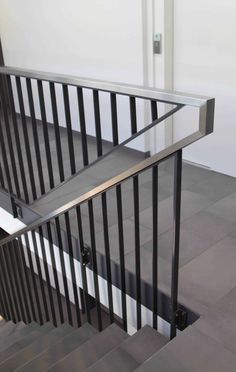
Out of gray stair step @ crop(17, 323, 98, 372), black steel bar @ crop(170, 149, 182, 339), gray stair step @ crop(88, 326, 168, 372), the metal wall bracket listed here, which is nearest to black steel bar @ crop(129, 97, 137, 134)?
black steel bar @ crop(170, 149, 182, 339)

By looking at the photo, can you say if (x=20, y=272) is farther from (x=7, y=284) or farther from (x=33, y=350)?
(x=33, y=350)

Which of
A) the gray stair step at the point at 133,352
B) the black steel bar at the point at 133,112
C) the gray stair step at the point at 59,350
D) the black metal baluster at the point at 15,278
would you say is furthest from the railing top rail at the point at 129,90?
the black metal baluster at the point at 15,278

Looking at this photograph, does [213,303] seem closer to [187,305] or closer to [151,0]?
[187,305]

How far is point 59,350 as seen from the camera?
2.04 meters

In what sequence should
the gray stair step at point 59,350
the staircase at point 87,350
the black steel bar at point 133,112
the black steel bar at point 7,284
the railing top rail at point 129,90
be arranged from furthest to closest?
the black steel bar at point 7,284
the gray stair step at point 59,350
the staircase at point 87,350
the black steel bar at point 133,112
the railing top rail at point 129,90

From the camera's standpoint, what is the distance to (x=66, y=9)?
3643 millimetres

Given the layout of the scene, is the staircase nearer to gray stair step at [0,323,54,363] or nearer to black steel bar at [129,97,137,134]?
gray stair step at [0,323,54,363]

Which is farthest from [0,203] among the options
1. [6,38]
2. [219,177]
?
[6,38]

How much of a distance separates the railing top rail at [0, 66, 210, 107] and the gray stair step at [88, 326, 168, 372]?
1035 millimetres

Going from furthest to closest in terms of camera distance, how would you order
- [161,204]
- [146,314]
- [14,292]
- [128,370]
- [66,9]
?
[66,9], [14,292], [161,204], [146,314], [128,370]

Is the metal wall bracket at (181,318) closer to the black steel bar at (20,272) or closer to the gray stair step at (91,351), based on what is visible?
the gray stair step at (91,351)

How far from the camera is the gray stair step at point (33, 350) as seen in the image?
2.16 m

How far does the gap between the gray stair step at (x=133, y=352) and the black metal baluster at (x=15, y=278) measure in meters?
1.43

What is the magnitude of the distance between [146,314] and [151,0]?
87.3 inches
